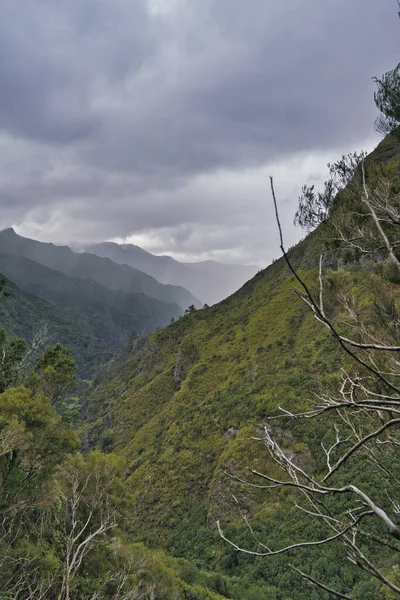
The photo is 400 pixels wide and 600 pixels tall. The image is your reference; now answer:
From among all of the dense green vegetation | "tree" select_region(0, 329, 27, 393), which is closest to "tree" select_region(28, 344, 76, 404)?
the dense green vegetation

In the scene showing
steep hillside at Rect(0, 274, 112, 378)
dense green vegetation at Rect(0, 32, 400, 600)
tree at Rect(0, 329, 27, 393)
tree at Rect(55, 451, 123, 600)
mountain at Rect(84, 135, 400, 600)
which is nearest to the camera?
dense green vegetation at Rect(0, 32, 400, 600)

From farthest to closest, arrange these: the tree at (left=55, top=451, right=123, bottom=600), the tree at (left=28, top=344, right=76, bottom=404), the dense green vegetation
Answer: the tree at (left=55, top=451, right=123, bottom=600), the tree at (left=28, top=344, right=76, bottom=404), the dense green vegetation

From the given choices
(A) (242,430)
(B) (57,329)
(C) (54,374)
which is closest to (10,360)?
(C) (54,374)

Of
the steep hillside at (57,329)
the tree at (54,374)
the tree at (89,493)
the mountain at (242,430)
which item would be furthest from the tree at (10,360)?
the steep hillside at (57,329)

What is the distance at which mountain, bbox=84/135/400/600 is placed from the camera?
18922 millimetres

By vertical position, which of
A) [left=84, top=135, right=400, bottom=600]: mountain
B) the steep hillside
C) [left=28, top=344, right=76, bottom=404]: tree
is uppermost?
A: the steep hillside

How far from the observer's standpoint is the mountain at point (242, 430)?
18.9 m

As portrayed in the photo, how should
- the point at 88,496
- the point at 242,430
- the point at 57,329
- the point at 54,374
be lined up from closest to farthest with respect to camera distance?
the point at 54,374
the point at 88,496
the point at 242,430
the point at 57,329

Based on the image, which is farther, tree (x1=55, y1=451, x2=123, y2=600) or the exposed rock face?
the exposed rock face

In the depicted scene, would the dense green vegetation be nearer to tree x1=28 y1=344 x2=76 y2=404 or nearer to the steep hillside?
tree x1=28 y1=344 x2=76 y2=404

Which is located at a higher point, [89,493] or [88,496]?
[89,493]

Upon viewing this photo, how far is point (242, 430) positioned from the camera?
3138 centimetres

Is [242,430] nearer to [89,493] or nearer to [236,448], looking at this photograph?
[236,448]

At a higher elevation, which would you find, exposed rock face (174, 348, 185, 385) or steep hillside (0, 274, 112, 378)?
steep hillside (0, 274, 112, 378)
